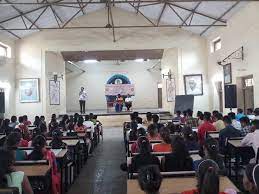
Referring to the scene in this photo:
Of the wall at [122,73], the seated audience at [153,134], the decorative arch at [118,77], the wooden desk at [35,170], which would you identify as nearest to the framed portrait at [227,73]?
the seated audience at [153,134]

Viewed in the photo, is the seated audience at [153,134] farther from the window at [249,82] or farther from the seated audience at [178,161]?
the window at [249,82]

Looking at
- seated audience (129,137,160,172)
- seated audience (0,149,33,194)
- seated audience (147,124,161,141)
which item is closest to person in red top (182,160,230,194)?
seated audience (0,149,33,194)

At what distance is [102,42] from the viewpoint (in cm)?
1703

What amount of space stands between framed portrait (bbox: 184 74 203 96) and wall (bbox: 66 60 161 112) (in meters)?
9.16

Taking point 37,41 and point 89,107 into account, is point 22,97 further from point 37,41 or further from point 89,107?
point 89,107

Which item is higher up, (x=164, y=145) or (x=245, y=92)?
(x=245, y=92)

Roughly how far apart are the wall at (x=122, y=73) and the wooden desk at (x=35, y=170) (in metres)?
21.7

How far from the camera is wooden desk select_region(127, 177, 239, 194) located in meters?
3.28

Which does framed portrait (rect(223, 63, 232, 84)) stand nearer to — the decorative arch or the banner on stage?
the banner on stage

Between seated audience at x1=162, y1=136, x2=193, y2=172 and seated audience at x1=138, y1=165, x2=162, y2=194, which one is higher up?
seated audience at x1=138, y1=165, x2=162, y2=194

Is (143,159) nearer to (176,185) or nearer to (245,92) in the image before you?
(176,185)

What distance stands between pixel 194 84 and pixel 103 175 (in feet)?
34.5

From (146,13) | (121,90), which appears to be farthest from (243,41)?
(121,90)

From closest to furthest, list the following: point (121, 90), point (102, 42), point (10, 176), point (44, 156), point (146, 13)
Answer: point (10, 176) < point (44, 156) < point (146, 13) < point (102, 42) < point (121, 90)
